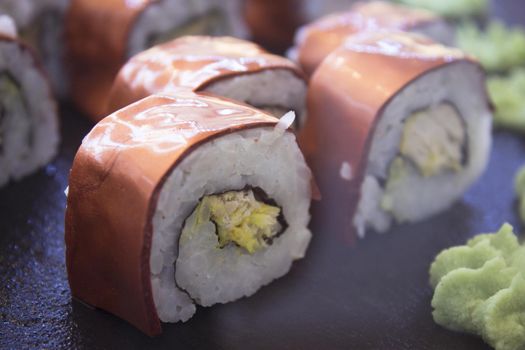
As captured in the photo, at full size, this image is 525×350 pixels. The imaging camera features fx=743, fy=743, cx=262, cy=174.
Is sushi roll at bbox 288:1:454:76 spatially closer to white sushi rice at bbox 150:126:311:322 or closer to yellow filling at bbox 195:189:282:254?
white sushi rice at bbox 150:126:311:322

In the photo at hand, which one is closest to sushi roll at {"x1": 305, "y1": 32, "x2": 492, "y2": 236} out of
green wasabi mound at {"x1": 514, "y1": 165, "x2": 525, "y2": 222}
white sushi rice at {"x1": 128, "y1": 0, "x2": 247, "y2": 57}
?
green wasabi mound at {"x1": 514, "y1": 165, "x2": 525, "y2": 222}

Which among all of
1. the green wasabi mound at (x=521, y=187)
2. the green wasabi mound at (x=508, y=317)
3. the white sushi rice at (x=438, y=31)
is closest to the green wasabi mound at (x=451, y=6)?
the white sushi rice at (x=438, y=31)

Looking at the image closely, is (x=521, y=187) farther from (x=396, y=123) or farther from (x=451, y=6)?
(x=451, y=6)

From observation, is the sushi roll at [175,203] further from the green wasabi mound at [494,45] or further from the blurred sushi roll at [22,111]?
the green wasabi mound at [494,45]

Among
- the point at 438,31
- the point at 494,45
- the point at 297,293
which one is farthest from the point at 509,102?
the point at 297,293

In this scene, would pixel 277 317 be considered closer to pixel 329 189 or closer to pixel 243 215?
pixel 243 215

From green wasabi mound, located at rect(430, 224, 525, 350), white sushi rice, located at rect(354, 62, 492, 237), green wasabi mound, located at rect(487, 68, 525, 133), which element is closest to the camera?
green wasabi mound, located at rect(430, 224, 525, 350)

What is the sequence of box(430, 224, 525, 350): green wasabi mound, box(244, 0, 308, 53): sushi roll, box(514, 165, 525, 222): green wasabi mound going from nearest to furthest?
1. box(430, 224, 525, 350): green wasabi mound
2. box(514, 165, 525, 222): green wasabi mound
3. box(244, 0, 308, 53): sushi roll

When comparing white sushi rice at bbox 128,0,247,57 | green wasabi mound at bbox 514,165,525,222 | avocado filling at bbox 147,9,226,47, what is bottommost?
green wasabi mound at bbox 514,165,525,222
